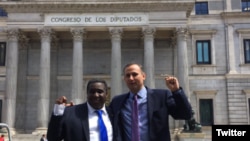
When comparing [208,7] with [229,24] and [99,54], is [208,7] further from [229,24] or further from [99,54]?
[99,54]

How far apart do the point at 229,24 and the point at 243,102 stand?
27.4ft

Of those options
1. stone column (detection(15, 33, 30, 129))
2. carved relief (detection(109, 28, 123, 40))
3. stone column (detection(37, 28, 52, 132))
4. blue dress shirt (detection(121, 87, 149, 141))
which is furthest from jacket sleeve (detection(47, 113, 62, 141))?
stone column (detection(15, 33, 30, 129))

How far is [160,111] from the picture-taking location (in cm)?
523

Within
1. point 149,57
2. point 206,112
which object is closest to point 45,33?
point 149,57

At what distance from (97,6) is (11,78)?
10628 millimetres

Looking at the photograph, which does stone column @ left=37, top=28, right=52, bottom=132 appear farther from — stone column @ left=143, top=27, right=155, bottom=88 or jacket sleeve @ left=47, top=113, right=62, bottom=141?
jacket sleeve @ left=47, top=113, right=62, bottom=141

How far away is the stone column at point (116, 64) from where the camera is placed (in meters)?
33.9

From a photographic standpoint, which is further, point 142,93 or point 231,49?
point 231,49

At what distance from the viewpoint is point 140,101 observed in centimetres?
533

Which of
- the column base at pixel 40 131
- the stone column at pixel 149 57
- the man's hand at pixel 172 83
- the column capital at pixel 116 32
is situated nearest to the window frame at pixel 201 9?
the stone column at pixel 149 57

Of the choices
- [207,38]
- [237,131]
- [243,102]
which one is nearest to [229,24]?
[207,38]

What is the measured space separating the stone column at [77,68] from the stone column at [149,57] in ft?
20.0

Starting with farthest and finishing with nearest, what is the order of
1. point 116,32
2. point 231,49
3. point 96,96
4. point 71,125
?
point 231,49 < point 116,32 < point 96,96 < point 71,125

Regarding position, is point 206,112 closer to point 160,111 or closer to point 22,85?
point 22,85
